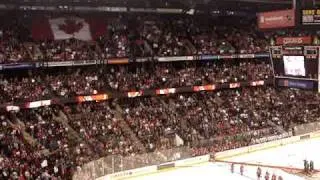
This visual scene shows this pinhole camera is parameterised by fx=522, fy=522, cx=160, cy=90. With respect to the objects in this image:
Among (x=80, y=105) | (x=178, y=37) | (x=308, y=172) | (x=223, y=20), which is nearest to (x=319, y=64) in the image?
(x=308, y=172)

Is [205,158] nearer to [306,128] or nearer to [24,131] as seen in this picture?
[306,128]

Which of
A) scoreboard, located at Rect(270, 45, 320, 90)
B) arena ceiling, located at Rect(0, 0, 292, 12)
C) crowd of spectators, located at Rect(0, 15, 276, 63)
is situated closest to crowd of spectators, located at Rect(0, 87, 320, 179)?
crowd of spectators, located at Rect(0, 15, 276, 63)

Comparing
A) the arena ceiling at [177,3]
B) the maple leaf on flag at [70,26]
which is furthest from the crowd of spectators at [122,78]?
the arena ceiling at [177,3]

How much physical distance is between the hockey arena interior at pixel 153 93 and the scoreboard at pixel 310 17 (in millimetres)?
334

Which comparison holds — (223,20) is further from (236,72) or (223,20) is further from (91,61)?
(91,61)

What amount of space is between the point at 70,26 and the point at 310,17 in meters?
20.2

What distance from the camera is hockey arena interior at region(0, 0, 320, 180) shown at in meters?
23.9

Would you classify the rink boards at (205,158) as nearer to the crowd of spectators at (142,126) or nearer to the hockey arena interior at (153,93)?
the hockey arena interior at (153,93)

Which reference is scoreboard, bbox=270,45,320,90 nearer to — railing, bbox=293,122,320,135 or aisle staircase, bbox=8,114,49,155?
aisle staircase, bbox=8,114,49,155

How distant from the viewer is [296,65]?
62.6 ft

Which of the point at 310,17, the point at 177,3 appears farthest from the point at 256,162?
the point at 177,3

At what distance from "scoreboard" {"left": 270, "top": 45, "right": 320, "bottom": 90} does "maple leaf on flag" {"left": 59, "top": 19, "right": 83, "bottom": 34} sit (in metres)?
17.2

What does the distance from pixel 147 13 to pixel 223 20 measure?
7.87m

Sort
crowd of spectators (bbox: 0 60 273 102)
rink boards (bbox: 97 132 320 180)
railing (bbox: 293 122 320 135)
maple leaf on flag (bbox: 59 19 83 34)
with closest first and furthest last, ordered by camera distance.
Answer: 1. rink boards (bbox: 97 132 320 180)
2. crowd of spectators (bbox: 0 60 273 102)
3. maple leaf on flag (bbox: 59 19 83 34)
4. railing (bbox: 293 122 320 135)
